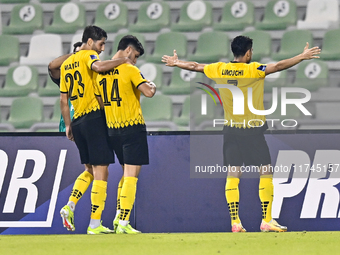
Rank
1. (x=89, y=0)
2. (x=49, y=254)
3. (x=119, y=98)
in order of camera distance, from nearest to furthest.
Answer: (x=49, y=254)
(x=119, y=98)
(x=89, y=0)

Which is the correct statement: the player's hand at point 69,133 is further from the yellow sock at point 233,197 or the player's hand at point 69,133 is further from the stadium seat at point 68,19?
the stadium seat at point 68,19

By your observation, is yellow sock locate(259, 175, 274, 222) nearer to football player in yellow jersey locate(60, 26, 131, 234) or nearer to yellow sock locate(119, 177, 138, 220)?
yellow sock locate(119, 177, 138, 220)

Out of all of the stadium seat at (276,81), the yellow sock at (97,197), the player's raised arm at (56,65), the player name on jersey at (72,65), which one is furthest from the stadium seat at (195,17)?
the yellow sock at (97,197)

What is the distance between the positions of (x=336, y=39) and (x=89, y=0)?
13.3 ft

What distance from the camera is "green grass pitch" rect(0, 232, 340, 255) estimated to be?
3.02 metres

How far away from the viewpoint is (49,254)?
298cm

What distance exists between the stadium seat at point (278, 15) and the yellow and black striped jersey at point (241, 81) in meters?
3.86

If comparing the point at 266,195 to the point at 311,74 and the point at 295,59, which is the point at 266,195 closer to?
the point at 295,59

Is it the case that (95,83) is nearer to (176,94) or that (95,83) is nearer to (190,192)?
(190,192)

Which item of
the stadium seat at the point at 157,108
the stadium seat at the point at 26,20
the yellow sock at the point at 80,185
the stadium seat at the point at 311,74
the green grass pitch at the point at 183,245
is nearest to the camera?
the green grass pitch at the point at 183,245

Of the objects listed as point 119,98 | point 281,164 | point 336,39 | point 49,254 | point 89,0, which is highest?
point 89,0

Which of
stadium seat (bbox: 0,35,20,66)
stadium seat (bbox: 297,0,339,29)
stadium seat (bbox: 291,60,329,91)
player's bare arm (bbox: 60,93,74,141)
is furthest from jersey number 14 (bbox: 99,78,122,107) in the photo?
stadium seat (bbox: 297,0,339,29)

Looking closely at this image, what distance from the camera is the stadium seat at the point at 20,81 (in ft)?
27.1

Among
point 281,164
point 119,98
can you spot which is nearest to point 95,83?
point 119,98
